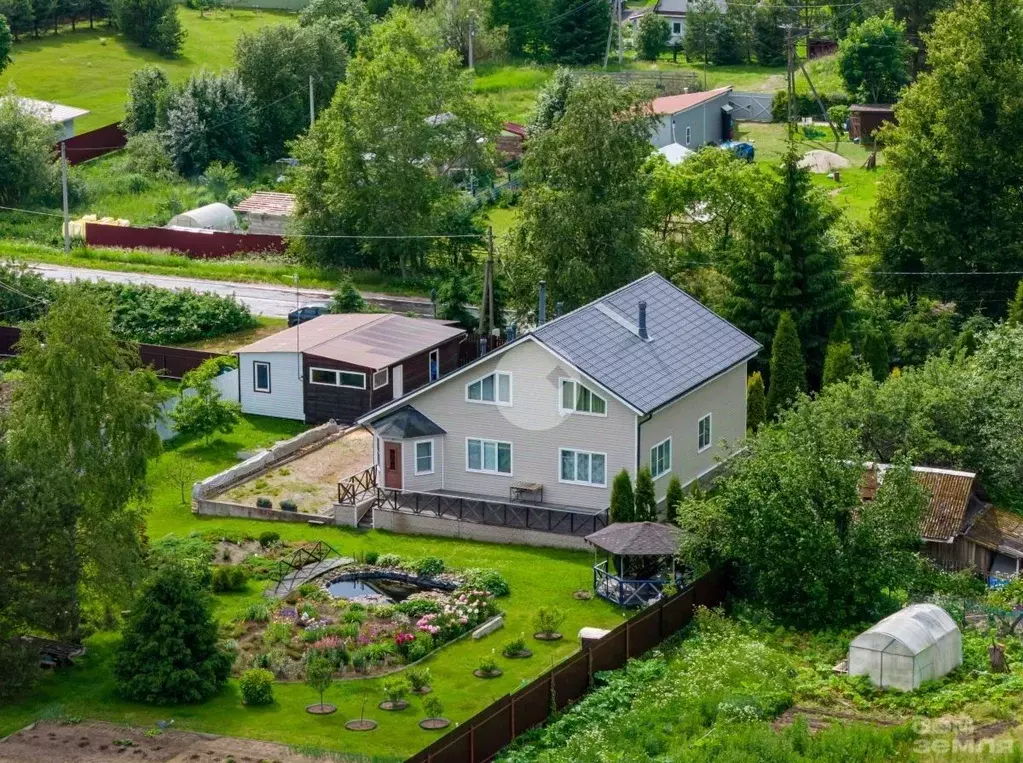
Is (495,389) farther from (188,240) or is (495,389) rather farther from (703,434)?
(188,240)

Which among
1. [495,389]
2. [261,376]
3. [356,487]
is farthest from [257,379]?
[495,389]

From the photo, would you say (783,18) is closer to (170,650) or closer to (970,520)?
(970,520)

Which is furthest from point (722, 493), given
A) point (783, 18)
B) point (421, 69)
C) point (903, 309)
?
point (783, 18)

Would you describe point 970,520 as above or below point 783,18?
below

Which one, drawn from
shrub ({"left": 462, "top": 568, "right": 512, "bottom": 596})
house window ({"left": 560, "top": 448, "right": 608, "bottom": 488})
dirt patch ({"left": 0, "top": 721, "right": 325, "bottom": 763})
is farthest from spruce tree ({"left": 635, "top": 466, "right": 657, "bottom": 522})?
dirt patch ({"left": 0, "top": 721, "right": 325, "bottom": 763})

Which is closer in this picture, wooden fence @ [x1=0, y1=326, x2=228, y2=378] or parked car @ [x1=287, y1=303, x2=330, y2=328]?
wooden fence @ [x1=0, y1=326, x2=228, y2=378]

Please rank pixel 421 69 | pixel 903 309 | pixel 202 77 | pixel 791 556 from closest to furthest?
pixel 791 556 → pixel 903 309 → pixel 421 69 → pixel 202 77

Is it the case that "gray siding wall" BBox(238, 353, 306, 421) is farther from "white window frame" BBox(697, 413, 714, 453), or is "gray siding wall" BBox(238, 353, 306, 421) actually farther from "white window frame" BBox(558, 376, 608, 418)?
"white window frame" BBox(697, 413, 714, 453)
